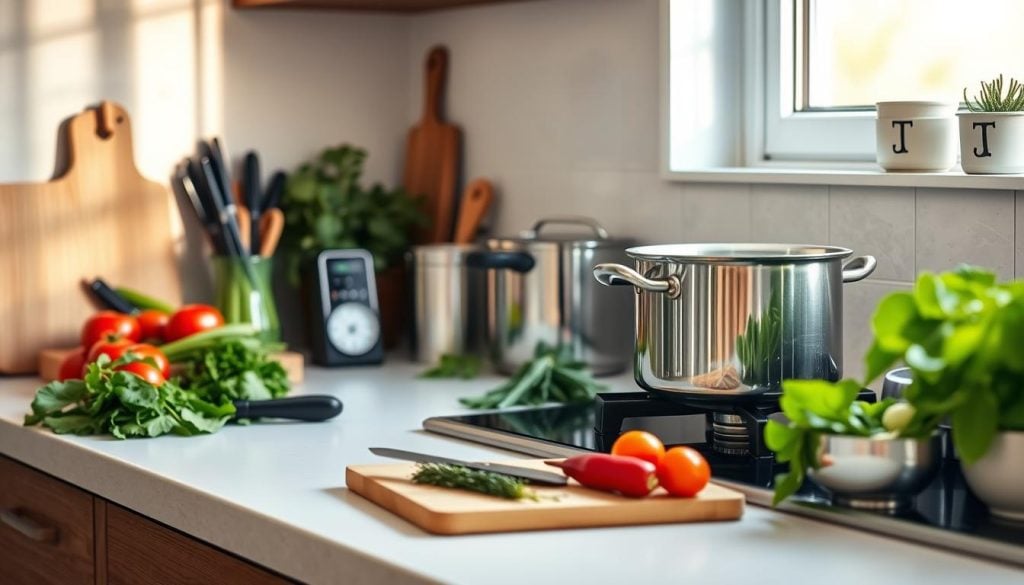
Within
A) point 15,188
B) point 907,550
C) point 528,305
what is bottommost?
point 907,550

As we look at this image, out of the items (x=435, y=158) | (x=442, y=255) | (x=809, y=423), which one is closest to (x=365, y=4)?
(x=435, y=158)

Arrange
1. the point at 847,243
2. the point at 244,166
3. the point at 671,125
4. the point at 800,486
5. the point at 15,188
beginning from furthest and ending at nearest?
the point at 244,166
the point at 15,188
the point at 671,125
the point at 847,243
the point at 800,486

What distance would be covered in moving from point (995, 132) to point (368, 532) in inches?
31.8

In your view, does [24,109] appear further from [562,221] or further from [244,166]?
[562,221]

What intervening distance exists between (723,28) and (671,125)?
0.52 ft

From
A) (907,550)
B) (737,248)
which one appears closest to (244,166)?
(737,248)

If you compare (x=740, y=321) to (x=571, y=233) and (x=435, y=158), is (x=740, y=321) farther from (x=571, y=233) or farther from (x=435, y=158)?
(x=435, y=158)

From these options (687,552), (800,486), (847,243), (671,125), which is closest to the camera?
(687,552)

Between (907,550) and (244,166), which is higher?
(244,166)

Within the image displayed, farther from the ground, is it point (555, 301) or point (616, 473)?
point (555, 301)

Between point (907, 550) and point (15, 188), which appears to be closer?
point (907, 550)

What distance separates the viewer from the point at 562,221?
6.68ft

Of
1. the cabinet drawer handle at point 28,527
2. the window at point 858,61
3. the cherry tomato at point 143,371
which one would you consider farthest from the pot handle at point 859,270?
the cabinet drawer handle at point 28,527

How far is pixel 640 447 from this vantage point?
1.21 metres
